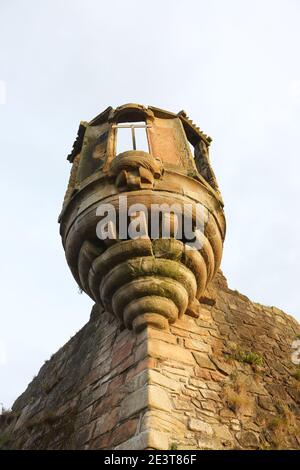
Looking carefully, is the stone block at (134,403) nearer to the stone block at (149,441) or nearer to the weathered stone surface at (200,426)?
the stone block at (149,441)

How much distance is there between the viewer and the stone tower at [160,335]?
12.6 ft

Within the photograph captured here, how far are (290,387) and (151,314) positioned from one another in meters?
1.94

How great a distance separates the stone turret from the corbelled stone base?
34 cm

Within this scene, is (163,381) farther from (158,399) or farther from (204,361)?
(204,361)

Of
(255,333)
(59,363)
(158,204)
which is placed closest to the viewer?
(158,204)

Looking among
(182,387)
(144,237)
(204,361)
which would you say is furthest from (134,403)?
(144,237)

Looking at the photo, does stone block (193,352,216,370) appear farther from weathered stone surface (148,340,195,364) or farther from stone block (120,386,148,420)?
stone block (120,386,148,420)

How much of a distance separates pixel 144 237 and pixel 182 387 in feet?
4.52

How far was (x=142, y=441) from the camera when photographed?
3.26m

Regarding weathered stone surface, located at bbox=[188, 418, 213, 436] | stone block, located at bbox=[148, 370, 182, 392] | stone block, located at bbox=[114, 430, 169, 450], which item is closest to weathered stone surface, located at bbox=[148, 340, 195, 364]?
stone block, located at bbox=[148, 370, 182, 392]

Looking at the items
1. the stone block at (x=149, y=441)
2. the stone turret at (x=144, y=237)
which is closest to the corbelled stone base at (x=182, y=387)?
the stone block at (x=149, y=441)
